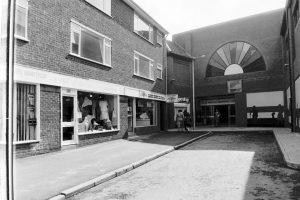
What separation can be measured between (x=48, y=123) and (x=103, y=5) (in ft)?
23.3

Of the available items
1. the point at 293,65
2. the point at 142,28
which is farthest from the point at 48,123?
the point at 293,65

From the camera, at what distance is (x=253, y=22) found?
26469mm

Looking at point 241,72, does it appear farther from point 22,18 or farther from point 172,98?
point 22,18

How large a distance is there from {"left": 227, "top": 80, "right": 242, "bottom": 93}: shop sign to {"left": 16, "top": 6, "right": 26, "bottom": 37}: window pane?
2085 centimetres

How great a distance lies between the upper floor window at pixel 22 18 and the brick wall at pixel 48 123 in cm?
195

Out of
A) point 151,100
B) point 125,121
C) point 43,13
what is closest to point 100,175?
point 43,13

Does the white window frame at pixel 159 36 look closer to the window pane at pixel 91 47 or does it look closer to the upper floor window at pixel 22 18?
the window pane at pixel 91 47

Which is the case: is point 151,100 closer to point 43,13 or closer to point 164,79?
point 164,79

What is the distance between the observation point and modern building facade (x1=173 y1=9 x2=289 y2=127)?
980 inches

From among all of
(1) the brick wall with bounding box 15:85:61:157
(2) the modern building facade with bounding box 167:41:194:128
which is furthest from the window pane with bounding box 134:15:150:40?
(1) the brick wall with bounding box 15:85:61:157

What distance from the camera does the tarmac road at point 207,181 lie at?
5.34 meters

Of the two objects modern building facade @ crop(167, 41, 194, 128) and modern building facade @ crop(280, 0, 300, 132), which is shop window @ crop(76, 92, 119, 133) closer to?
modern building facade @ crop(167, 41, 194, 128)

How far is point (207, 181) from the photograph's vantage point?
6340mm

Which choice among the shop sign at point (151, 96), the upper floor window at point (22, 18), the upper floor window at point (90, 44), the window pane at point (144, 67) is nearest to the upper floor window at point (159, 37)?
the window pane at point (144, 67)
